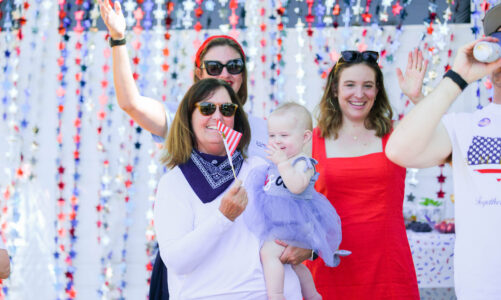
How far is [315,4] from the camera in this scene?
16.9 feet

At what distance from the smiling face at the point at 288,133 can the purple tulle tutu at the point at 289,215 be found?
0.16 metres

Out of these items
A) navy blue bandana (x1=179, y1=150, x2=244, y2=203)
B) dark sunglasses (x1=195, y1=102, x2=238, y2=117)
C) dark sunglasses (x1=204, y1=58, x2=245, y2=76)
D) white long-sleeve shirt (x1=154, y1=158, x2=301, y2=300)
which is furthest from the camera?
dark sunglasses (x1=204, y1=58, x2=245, y2=76)

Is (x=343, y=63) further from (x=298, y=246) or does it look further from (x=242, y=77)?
(x=298, y=246)

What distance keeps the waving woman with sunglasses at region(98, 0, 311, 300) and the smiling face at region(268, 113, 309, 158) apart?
93 mm

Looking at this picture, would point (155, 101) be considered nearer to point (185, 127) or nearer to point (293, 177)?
point (185, 127)

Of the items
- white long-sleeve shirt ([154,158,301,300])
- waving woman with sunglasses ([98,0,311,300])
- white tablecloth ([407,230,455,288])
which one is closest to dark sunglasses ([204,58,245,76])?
waving woman with sunglasses ([98,0,311,300])

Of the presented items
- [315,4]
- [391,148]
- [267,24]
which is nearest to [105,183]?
[267,24]

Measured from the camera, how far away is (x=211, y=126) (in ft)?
7.09

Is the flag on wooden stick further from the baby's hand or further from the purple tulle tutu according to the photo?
the baby's hand

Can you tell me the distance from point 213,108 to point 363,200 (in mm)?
913

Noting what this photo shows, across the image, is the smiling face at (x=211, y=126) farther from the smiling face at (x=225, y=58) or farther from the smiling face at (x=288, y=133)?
the smiling face at (x=225, y=58)

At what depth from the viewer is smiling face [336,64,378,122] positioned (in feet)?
8.90

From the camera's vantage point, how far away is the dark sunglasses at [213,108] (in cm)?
216

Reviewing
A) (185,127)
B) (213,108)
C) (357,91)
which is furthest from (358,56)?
(185,127)
